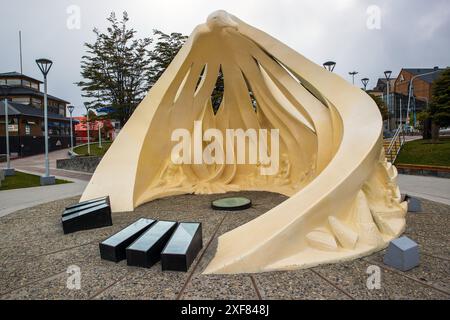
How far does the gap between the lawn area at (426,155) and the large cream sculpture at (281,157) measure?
988 cm

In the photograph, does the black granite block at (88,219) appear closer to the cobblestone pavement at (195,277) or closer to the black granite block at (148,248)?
the cobblestone pavement at (195,277)

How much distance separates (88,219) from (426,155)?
16.4 meters

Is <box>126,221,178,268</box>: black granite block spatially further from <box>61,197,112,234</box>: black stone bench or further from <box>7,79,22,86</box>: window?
<box>7,79,22,86</box>: window

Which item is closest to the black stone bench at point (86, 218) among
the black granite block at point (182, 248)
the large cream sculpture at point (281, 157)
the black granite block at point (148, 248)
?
the large cream sculpture at point (281, 157)

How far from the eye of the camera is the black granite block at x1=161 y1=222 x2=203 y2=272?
3.72 m

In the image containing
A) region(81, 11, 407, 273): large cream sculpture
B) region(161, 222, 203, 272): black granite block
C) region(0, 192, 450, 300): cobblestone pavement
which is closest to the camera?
region(0, 192, 450, 300): cobblestone pavement

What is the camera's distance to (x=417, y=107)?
50062 millimetres

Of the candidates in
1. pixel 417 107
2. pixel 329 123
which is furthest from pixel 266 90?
pixel 417 107

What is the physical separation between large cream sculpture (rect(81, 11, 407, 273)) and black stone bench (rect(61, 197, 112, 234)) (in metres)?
1.18

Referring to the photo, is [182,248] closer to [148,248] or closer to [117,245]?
[148,248]

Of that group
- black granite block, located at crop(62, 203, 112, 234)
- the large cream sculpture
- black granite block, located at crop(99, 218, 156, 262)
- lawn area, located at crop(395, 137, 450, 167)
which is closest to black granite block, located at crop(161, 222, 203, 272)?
the large cream sculpture

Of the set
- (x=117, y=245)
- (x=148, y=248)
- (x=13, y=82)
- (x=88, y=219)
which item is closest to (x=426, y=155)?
(x=148, y=248)

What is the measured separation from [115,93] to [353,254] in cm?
1554

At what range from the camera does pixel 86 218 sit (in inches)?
221
